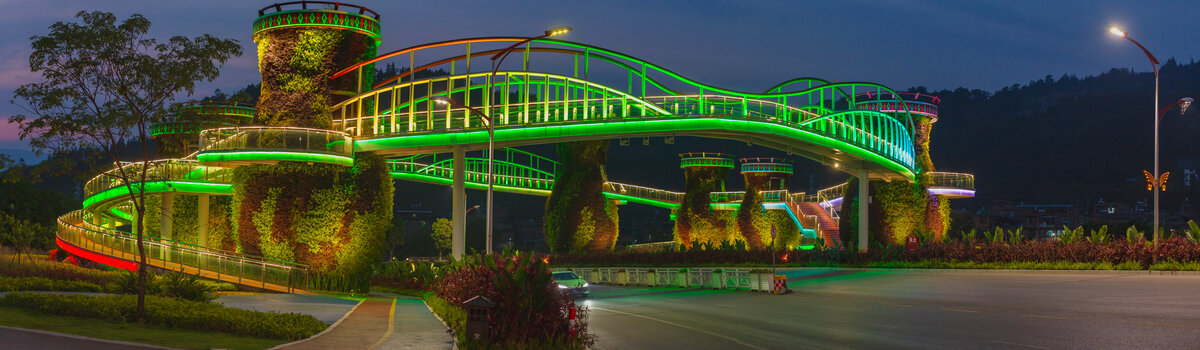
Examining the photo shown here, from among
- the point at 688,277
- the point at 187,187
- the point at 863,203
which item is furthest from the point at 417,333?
the point at 863,203

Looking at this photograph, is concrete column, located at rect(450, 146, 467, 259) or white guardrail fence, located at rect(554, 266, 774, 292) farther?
concrete column, located at rect(450, 146, 467, 259)

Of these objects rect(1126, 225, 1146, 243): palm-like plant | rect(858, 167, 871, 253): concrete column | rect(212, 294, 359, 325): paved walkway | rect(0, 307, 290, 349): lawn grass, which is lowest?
rect(212, 294, 359, 325): paved walkway

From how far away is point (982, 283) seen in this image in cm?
2952

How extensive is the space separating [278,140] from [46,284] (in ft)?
41.1

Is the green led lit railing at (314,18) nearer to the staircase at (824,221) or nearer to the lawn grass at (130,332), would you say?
the lawn grass at (130,332)

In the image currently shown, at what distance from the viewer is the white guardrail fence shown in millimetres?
32688

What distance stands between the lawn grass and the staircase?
54892 mm

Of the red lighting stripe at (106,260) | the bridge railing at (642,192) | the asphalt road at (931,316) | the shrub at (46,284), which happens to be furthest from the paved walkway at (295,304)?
the bridge railing at (642,192)

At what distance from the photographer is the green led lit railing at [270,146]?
112 ft

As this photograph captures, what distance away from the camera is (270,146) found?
113ft

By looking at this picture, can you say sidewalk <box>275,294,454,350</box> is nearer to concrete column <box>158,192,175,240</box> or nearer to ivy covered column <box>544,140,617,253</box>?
concrete column <box>158,192,175,240</box>

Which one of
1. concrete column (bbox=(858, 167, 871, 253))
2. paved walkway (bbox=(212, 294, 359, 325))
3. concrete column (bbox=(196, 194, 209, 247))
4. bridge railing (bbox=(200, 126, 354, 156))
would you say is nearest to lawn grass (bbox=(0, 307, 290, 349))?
paved walkway (bbox=(212, 294, 359, 325))

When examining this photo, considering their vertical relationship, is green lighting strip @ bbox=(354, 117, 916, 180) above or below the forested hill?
below

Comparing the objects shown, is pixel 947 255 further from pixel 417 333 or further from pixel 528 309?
pixel 528 309
